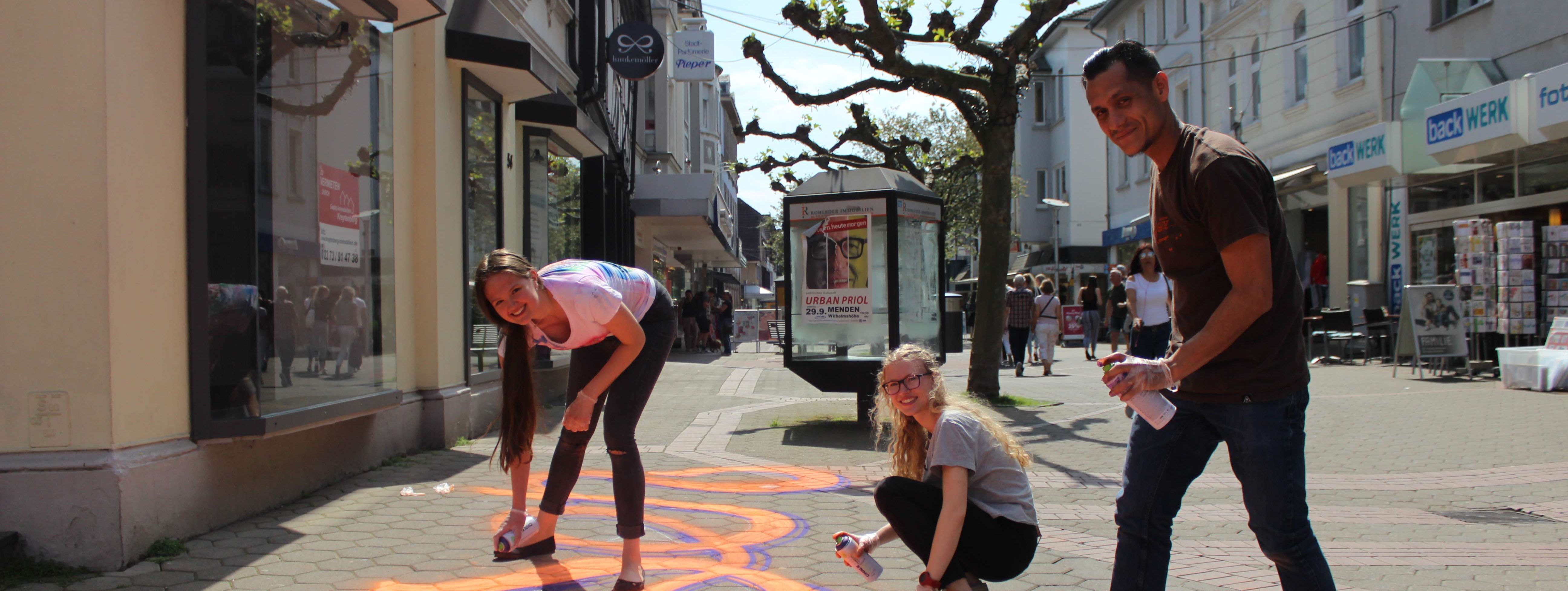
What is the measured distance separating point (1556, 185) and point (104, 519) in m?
15.5

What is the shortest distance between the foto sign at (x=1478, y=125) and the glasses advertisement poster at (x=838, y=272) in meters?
8.28

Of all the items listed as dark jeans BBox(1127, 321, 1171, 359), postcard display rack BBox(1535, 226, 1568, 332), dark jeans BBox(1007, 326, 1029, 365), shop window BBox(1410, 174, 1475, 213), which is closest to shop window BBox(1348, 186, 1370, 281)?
shop window BBox(1410, 174, 1475, 213)

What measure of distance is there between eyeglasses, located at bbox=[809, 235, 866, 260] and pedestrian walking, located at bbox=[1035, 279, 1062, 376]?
7117mm

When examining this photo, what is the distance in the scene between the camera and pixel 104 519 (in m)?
4.02

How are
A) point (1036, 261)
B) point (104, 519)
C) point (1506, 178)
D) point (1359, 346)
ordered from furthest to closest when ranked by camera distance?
point (1036, 261), point (1359, 346), point (1506, 178), point (104, 519)

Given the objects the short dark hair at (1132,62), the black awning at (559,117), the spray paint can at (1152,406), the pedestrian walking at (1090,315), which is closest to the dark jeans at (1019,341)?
the pedestrian walking at (1090,315)

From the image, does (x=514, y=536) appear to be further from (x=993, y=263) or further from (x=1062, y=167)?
(x=1062, y=167)

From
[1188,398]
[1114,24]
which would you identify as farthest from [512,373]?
[1114,24]

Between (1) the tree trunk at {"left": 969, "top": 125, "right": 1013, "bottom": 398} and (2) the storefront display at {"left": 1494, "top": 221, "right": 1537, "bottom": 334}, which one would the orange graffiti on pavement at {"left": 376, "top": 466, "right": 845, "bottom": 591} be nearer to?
(1) the tree trunk at {"left": 969, "top": 125, "right": 1013, "bottom": 398}

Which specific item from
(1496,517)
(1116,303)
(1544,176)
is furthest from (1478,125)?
(1496,517)

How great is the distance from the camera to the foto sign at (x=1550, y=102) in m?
11.3

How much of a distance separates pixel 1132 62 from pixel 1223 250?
54 cm

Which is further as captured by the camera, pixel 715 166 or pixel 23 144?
pixel 715 166

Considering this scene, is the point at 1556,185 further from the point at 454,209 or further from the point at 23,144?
the point at 23,144
